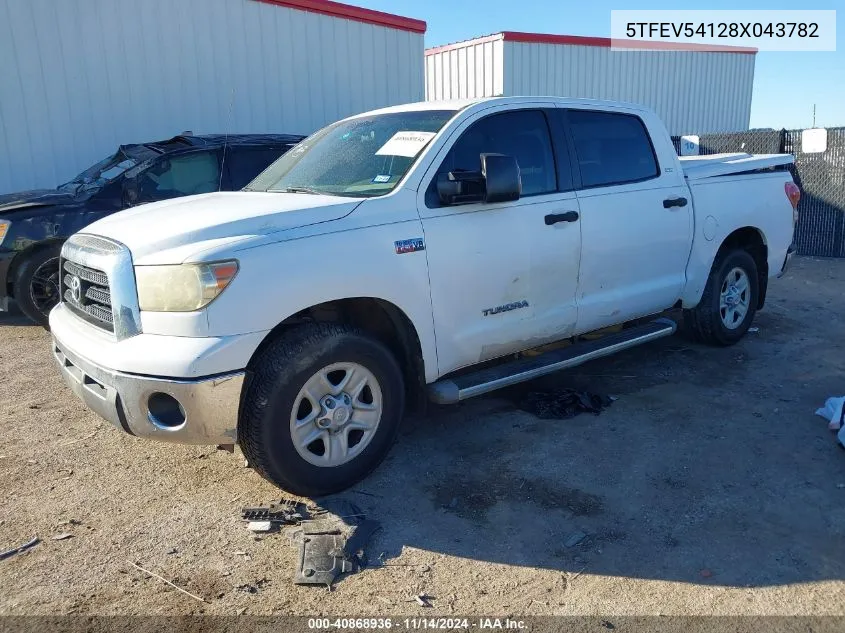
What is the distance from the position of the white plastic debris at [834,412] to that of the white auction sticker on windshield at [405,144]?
117 inches

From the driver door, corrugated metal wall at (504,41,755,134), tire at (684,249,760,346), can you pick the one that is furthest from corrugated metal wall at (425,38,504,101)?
the driver door

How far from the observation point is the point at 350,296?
3.41 meters

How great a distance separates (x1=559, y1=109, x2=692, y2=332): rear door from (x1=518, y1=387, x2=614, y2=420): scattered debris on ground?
0.49m

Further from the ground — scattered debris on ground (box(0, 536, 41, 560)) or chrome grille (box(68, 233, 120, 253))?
chrome grille (box(68, 233, 120, 253))

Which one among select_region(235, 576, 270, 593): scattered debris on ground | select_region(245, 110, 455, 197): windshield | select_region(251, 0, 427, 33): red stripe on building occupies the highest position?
select_region(251, 0, 427, 33): red stripe on building

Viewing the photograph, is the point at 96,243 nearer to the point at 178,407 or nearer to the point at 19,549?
the point at 178,407

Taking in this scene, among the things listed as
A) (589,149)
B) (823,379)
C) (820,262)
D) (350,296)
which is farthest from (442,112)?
(820,262)

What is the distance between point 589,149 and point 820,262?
25.2ft

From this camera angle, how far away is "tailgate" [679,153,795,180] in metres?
5.46

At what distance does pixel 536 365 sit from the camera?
431 cm

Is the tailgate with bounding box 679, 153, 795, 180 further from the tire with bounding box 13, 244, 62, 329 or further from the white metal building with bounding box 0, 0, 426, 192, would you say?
the white metal building with bounding box 0, 0, 426, 192

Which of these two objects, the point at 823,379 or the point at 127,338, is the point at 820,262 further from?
the point at 127,338

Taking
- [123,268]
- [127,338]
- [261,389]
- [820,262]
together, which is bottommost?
[820,262]

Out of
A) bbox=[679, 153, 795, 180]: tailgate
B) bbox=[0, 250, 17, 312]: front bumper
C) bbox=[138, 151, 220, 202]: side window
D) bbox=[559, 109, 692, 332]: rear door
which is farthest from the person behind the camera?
bbox=[138, 151, 220, 202]: side window
